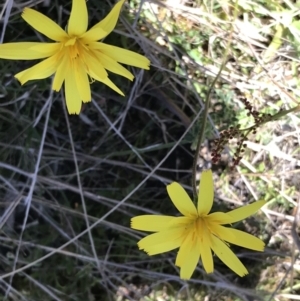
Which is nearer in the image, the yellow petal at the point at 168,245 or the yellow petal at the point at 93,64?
the yellow petal at the point at 93,64

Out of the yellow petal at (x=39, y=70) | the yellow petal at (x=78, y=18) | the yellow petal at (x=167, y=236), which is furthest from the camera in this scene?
the yellow petal at (x=167, y=236)

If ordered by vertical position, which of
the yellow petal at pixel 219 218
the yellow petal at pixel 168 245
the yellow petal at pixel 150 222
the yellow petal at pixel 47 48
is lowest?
the yellow petal at pixel 168 245

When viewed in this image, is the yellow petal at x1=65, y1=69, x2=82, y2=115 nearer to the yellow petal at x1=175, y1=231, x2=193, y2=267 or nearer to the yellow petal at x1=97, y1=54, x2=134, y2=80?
the yellow petal at x1=97, y1=54, x2=134, y2=80

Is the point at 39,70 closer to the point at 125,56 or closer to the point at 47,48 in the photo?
the point at 47,48

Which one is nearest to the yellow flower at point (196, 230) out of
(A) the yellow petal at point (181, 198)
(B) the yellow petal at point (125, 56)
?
(A) the yellow petal at point (181, 198)

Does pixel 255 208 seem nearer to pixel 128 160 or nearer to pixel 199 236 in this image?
pixel 199 236

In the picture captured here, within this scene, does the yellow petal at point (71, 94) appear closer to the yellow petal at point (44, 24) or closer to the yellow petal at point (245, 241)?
the yellow petal at point (44, 24)

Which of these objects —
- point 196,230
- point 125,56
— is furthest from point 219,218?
point 125,56

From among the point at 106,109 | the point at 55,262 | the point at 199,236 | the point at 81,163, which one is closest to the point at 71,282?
the point at 55,262
